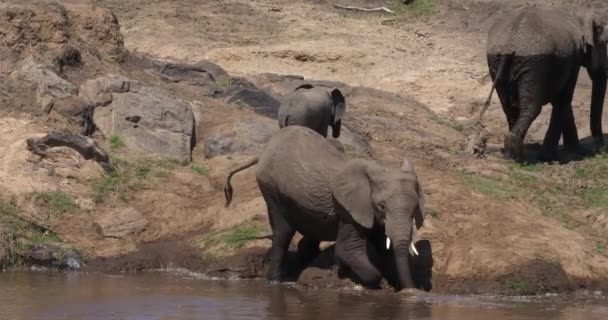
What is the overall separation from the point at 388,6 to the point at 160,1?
13.8ft

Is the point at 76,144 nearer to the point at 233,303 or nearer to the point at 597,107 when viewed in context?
the point at 233,303

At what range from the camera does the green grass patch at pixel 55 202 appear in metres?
15.5

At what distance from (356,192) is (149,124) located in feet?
17.8

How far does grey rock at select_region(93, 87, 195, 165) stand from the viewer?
1748 cm

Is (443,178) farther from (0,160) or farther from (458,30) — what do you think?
(458,30)

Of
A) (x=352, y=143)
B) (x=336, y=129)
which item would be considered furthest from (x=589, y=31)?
(x=336, y=129)

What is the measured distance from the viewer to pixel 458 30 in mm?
26344

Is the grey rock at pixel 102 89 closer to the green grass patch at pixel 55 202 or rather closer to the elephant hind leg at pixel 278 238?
the green grass patch at pixel 55 202

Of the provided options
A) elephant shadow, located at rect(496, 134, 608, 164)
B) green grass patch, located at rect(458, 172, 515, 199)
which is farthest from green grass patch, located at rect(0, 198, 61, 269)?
elephant shadow, located at rect(496, 134, 608, 164)

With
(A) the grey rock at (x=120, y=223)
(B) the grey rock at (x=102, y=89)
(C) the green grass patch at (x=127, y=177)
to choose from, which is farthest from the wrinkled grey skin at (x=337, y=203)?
(B) the grey rock at (x=102, y=89)

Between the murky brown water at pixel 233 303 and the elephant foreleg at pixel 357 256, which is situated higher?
the elephant foreleg at pixel 357 256

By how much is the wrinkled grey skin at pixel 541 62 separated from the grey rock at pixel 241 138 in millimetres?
2911

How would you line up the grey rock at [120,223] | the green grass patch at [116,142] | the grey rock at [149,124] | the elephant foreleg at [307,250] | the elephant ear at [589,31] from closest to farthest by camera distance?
the elephant foreleg at [307,250] → the grey rock at [120,223] → the green grass patch at [116,142] → the grey rock at [149,124] → the elephant ear at [589,31]

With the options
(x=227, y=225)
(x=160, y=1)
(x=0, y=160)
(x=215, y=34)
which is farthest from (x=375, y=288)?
(x=160, y=1)
